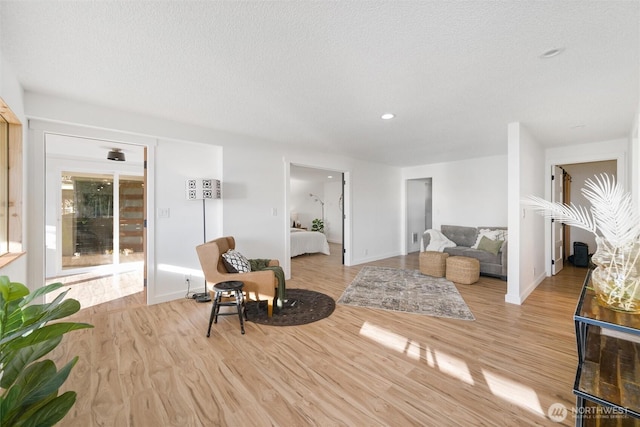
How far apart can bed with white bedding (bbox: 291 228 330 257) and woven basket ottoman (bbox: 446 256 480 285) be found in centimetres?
334

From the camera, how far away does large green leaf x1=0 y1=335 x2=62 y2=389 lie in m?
0.82

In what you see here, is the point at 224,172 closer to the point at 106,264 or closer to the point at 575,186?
the point at 106,264

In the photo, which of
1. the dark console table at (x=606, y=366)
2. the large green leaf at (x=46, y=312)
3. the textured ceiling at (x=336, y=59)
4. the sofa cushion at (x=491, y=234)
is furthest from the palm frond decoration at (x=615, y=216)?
the sofa cushion at (x=491, y=234)

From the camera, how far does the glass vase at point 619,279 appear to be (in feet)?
4.07

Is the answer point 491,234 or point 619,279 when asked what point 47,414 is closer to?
point 619,279

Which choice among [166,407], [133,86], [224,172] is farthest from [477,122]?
[166,407]

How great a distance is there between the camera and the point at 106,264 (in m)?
5.23

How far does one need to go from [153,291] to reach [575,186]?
8755 millimetres

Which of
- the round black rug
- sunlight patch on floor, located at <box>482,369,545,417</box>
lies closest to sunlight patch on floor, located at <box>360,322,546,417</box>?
sunlight patch on floor, located at <box>482,369,545,417</box>

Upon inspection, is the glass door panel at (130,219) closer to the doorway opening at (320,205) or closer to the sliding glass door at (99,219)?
the sliding glass door at (99,219)

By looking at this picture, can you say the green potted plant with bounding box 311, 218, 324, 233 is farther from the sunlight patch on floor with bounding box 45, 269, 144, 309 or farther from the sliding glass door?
the sunlight patch on floor with bounding box 45, 269, 144, 309

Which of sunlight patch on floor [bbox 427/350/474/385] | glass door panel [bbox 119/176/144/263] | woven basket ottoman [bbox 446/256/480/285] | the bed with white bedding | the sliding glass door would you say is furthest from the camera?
the bed with white bedding

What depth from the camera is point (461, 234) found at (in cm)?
559

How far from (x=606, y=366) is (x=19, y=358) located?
2.43 metres
